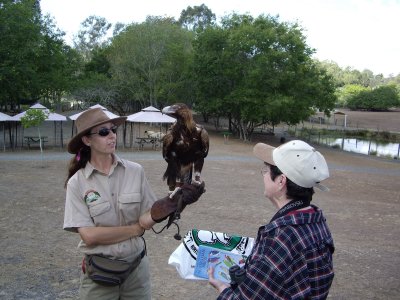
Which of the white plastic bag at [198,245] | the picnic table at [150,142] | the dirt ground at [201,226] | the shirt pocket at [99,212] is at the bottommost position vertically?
the dirt ground at [201,226]

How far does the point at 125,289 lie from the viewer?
2684 mm

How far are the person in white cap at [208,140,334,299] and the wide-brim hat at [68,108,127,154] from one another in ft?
3.96

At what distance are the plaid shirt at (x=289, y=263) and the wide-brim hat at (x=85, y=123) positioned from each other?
1.35 meters

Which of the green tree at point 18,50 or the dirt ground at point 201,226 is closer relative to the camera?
the dirt ground at point 201,226

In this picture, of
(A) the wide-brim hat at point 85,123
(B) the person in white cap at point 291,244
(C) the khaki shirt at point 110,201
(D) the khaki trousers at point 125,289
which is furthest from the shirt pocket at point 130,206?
(B) the person in white cap at point 291,244

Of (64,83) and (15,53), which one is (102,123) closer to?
(15,53)

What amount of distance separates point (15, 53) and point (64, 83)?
692 cm

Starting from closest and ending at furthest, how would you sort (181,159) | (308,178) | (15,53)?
1. (308,178)
2. (181,159)
3. (15,53)

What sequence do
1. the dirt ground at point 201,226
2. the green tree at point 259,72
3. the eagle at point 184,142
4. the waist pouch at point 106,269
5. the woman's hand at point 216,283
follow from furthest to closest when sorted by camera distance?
the green tree at point 259,72 → the dirt ground at point 201,226 → the eagle at point 184,142 → the waist pouch at point 106,269 → the woman's hand at point 216,283

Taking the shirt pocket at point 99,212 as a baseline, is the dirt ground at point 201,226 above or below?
below

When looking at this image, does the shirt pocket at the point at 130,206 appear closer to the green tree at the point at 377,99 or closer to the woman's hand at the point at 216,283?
the woman's hand at the point at 216,283

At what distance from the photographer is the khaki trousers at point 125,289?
2.57 m

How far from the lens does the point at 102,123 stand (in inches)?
104

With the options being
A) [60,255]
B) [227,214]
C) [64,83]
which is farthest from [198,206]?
[64,83]
